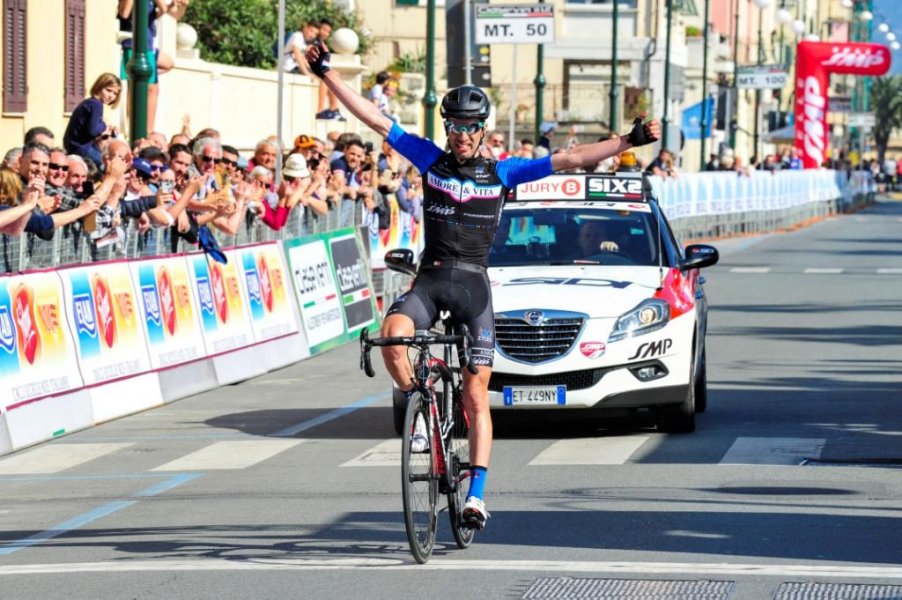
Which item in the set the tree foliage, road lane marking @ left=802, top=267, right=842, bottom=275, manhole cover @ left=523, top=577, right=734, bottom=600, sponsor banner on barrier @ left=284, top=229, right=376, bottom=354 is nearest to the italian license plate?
manhole cover @ left=523, top=577, right=734, bottom=600

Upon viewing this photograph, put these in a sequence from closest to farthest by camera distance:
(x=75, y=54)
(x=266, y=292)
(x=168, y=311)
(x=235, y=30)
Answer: (x=168, y=311), (x=266, y=292), (x=75, y=54), (x=235, y=30)

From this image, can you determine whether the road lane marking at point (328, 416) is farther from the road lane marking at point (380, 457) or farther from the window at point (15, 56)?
the window at point (15, 56)

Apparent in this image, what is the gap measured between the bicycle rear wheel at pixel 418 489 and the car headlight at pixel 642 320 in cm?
474

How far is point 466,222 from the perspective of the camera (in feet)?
31.8

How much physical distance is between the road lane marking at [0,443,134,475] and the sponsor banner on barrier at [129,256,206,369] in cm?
243

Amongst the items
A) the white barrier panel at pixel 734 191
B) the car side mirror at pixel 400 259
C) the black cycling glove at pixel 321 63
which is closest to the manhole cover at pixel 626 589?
the black cycling glove at pixel 321 63

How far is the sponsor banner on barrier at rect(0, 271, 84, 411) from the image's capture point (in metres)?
13.8

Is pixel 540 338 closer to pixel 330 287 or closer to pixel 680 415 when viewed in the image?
pixel 680 415

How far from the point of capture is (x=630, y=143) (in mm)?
9547

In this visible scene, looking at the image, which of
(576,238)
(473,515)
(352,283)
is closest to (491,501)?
(473,515)

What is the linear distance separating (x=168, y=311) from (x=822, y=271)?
65.0 ft

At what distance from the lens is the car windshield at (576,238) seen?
1505 centimetres

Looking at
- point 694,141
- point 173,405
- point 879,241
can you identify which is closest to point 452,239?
point 173,405

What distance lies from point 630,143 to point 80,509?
3634mm
